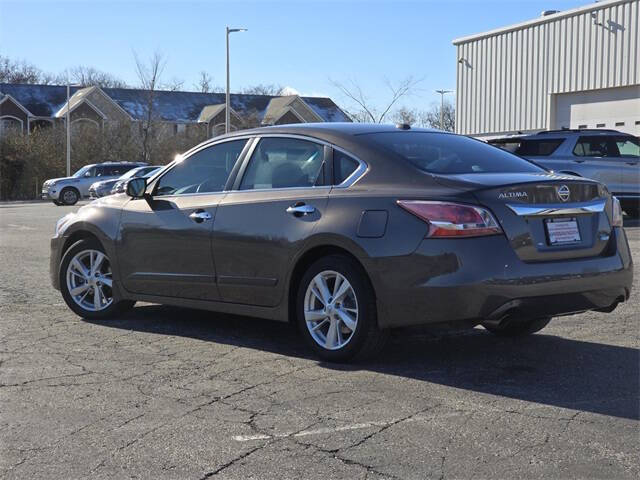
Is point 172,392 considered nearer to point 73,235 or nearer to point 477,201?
point 477,201

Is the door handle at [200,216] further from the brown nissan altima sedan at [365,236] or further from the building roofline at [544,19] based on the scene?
the building roofline at [544,19]

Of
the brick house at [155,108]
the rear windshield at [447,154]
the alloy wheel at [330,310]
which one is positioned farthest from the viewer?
the brick house at [155,108]

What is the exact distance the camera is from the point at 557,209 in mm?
5523

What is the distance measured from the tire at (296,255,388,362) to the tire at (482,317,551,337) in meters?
1.37

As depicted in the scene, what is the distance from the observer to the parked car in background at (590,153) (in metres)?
17.3

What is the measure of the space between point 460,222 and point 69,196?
105ft

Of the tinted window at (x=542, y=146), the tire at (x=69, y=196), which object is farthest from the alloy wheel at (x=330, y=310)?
the tire at (x=69, y=196)

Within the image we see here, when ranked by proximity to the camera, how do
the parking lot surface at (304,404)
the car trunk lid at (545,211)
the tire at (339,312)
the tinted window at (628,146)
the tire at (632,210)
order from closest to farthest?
the parking lot surface at (304,404) < the car trunk lid at (545,211) < the tire at (339,312) < the tinted window at (628,146) < the tire at (632,210)

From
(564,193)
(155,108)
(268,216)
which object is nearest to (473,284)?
(564,193)

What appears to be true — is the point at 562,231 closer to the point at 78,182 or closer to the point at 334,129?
the point at 334,129

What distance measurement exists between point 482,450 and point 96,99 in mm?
67532

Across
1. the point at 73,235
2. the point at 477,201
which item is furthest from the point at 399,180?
the point at 73,235

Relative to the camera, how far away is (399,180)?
5.68m

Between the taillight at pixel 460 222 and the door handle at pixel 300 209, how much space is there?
3.09 feet
